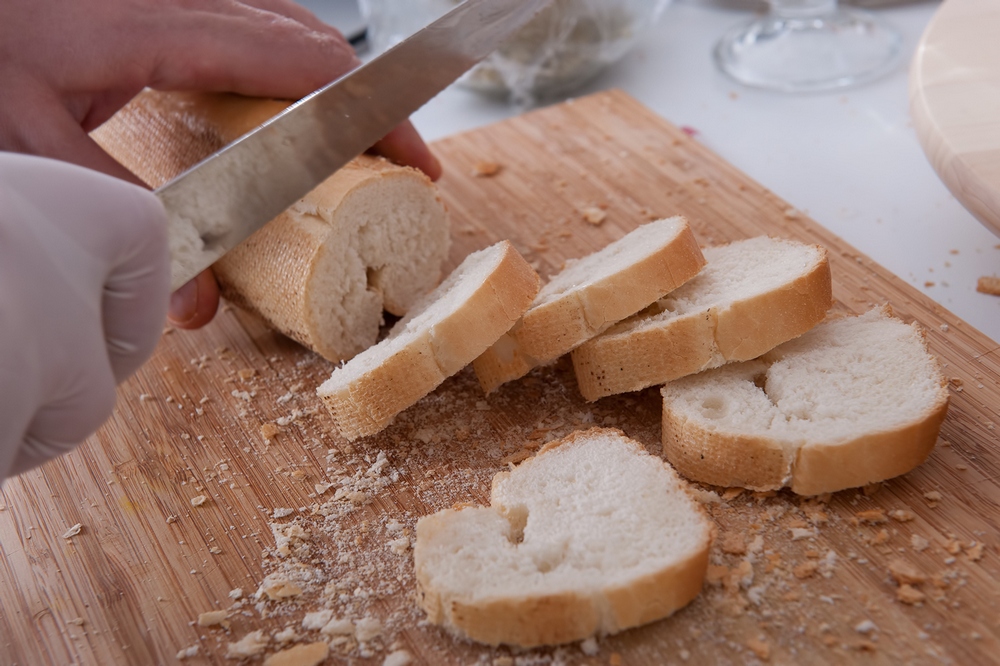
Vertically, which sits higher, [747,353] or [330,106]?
[330,106]

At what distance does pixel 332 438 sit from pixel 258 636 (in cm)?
67

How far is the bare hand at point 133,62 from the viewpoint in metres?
2.48

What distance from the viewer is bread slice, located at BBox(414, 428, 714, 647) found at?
1.82 meters

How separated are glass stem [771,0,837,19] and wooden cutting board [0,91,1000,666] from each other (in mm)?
1553

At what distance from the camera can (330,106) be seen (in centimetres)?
250

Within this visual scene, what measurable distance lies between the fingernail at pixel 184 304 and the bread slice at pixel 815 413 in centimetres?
145

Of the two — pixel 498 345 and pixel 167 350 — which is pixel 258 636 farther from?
pixel 167 350

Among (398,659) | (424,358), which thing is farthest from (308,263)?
(398,659)

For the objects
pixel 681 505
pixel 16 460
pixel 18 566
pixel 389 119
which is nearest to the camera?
pixel 16 460

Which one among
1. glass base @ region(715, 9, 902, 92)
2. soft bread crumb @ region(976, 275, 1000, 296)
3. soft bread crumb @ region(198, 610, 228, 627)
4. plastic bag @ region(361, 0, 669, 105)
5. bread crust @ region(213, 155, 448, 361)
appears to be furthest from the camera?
glass base @ region(715, 9, 902, 92)

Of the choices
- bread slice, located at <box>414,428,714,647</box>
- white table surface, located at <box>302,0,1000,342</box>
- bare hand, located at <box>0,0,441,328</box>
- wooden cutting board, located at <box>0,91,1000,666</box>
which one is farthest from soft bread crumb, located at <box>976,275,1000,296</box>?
bare hand, located at <box>0,0,441,328</box>

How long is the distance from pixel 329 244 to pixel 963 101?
192cm

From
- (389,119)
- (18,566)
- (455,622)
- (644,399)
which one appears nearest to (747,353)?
(644,399)

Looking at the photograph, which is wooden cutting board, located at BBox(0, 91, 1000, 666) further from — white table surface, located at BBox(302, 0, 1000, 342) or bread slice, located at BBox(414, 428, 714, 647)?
white table surface, located at BBox(302, 0, 1000, 342)
